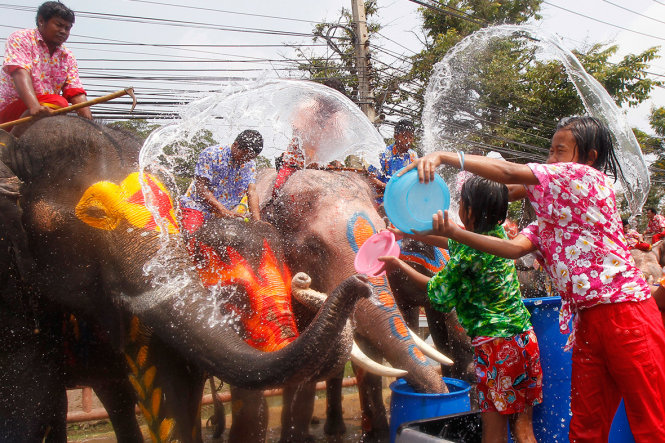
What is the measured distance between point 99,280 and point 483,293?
6.95 feet

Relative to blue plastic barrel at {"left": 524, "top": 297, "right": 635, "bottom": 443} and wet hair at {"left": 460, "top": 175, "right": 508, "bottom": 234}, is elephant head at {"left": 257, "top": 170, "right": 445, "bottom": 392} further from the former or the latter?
wet hair at {"left": 460, "top": 175, "right": 508, "bottom": 234}

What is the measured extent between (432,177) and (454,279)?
2.87 feet

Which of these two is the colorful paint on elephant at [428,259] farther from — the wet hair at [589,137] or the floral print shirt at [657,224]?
the floral print shirt at [657,224]

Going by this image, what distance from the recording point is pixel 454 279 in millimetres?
3057

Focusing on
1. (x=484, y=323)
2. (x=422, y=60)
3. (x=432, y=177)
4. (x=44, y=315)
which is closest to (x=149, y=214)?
(x=44, y=315)

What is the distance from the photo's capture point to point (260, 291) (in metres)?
3.39

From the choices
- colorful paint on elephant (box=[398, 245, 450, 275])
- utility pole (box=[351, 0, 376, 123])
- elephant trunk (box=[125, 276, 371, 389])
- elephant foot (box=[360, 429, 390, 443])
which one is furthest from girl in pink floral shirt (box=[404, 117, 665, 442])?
utility pole (box=[351, 0, 376, 123])

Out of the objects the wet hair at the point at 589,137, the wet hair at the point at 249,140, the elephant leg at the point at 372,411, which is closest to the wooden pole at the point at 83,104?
the wet hair at the point at 249,140

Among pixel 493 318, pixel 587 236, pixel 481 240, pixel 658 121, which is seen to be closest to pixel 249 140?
pixel 493 318

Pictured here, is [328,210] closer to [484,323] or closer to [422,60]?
[484,323]

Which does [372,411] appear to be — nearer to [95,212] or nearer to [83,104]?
[95,212]

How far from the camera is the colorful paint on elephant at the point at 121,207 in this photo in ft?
10.3

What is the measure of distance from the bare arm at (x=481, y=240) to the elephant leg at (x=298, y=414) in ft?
9.58

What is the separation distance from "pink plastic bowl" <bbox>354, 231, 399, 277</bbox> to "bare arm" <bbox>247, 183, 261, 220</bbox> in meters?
1.81
